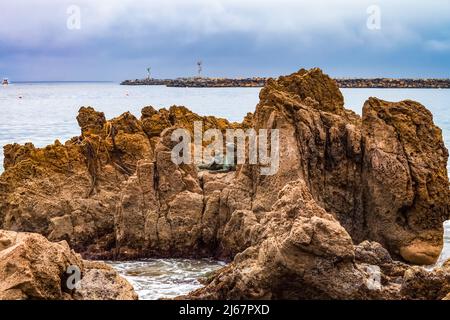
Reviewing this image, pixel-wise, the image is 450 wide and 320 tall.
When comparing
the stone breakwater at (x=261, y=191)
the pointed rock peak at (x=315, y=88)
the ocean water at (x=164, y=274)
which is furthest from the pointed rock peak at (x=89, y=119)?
the ocean water at (x=164, y=274)

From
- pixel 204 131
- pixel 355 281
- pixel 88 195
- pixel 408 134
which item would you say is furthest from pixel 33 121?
pixel 355 281

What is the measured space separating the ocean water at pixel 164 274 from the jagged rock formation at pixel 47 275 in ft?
12.2

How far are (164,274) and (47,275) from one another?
6.63 m

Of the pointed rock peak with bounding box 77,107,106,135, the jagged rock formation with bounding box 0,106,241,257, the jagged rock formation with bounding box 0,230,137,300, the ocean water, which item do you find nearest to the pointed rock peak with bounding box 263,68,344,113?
the jagged rock formation with bounding box 0,106,241,257

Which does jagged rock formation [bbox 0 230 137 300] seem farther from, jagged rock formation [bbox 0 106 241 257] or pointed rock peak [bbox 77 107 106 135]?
pointed rock peak [bbox 77 107 106 135]

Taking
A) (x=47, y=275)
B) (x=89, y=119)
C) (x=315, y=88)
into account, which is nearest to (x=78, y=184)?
(x=89, y=119)

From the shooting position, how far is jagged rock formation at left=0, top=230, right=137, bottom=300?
26.3ft

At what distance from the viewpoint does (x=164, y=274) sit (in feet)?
48.4

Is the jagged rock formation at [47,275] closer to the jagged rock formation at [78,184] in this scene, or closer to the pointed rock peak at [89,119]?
the jagged rock formation at [78,184]

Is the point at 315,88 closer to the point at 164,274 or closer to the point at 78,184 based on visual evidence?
the point at 78,184
